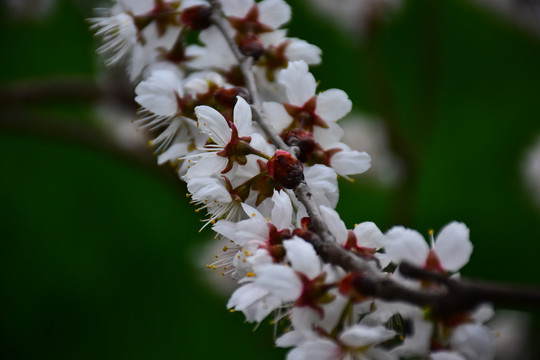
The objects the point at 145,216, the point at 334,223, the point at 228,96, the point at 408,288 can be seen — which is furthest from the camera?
the point at 145,216

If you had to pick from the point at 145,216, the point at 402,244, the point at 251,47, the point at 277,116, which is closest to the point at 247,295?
A: the point at 402,244

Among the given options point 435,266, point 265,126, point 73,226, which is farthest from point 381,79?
point 73,226

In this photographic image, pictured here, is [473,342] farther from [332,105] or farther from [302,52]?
[302,52]

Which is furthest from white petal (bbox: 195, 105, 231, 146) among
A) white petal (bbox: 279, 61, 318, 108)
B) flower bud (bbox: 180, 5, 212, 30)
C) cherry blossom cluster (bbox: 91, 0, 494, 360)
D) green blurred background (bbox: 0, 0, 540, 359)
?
green blurred background (bbox: 0, 0, 540, 359)

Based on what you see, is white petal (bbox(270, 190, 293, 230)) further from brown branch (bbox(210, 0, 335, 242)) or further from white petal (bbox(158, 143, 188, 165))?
white petal (bbox(158, 143, 188, 165))

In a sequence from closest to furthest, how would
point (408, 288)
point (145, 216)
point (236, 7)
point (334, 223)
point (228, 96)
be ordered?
point (408, 288)
point (334, 223)
point (228, 96)
point (236, 7)
point (145, 216)
